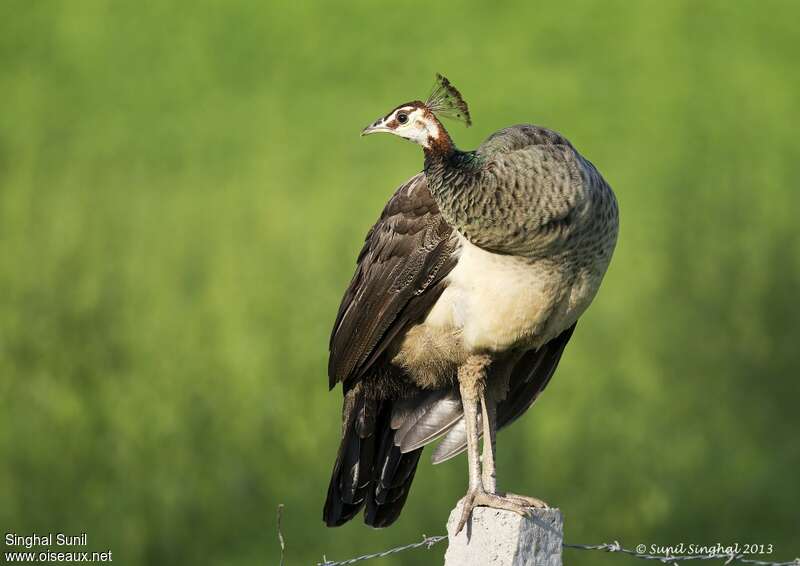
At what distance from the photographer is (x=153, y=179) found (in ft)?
29.0

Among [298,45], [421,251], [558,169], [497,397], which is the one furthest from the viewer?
[298,45]

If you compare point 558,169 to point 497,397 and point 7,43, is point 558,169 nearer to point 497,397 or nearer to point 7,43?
point 497,397

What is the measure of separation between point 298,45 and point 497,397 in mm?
4888

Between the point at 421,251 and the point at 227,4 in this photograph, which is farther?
the point at 227,4

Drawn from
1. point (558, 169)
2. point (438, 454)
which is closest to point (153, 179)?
point (438, 454)

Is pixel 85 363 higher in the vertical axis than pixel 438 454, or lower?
higher

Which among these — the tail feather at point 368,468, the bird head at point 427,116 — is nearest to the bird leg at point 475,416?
the tail feather at point 368,468

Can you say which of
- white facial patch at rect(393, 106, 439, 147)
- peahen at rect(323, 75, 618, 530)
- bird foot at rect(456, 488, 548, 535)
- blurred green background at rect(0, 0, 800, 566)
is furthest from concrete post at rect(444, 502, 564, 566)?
blurred green background at rect(0, 0, 800, 566)

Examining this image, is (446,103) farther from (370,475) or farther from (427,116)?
(370,475)

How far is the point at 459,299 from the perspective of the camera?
4.38 meters

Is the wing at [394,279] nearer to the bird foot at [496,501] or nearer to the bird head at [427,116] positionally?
the bird head at [427,116]

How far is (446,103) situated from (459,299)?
0.69 m

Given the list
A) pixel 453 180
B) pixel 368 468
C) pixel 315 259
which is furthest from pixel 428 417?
pixel 315 259

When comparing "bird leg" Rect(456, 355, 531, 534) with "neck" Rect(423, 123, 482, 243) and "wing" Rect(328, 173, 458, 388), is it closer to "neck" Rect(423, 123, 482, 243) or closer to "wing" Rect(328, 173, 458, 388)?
"wing" Rect(328, 173, 458, 388)
